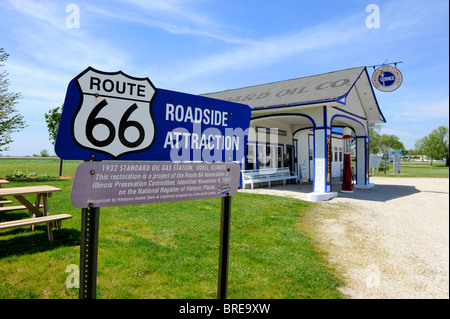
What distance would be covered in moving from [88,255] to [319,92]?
1162cm

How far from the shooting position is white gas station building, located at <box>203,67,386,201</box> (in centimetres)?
1084

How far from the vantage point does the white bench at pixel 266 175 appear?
13648 millimetres

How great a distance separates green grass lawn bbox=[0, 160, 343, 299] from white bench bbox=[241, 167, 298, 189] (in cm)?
694

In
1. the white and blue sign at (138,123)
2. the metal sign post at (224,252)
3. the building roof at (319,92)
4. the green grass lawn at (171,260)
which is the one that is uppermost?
A: the building roof at (319,92)

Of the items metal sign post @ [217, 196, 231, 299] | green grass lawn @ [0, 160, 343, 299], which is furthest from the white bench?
metal sign post @ [217, 196, 231, 299]

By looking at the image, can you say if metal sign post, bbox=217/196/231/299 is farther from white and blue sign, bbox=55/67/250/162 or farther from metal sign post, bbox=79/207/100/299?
metal sign post, bbox=79/207/100/299

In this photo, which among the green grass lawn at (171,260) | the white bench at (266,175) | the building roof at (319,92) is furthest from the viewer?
the white bench at (266,175)

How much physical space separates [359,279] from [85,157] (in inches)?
153

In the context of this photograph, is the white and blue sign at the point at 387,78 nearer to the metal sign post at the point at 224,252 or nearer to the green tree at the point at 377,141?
the metal sign post at the point at 224,252

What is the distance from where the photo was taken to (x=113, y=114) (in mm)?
2119

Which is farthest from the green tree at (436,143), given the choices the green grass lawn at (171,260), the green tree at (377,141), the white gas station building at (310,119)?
the green grass lawn at (171,260)

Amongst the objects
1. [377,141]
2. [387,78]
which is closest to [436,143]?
[377,141]

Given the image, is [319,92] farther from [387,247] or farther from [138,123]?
[138,123]
